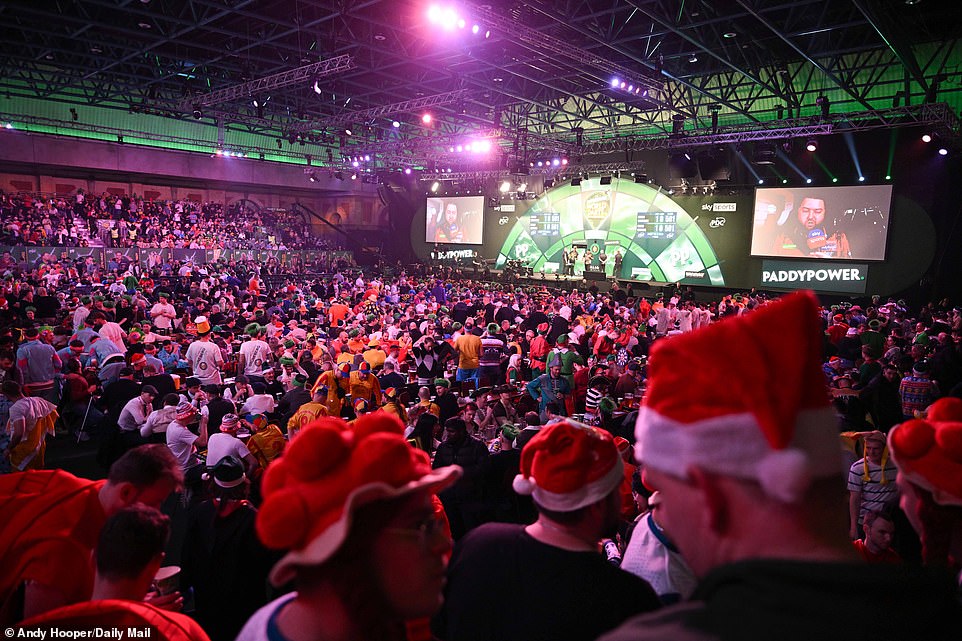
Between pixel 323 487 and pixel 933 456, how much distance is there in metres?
1.76

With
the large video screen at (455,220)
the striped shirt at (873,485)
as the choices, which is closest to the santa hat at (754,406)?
the striped shirt at (873,485)

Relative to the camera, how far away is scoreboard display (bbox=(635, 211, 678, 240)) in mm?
21266

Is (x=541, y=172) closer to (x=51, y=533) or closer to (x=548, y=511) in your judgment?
(x=548, y=511)

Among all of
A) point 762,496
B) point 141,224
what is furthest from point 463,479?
point 141,224

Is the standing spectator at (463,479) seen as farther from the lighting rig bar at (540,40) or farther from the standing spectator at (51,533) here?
the lighting rig bar at (540,40)

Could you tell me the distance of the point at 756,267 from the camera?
19.4m

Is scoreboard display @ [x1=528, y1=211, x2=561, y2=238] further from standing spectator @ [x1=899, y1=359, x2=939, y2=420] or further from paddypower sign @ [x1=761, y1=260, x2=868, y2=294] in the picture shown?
standing spectator @ [x1=899, y1=359, x2=939, y2=420]

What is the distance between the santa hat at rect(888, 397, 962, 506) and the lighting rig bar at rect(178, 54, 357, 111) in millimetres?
13324

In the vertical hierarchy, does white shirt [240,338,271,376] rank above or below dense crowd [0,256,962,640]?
below

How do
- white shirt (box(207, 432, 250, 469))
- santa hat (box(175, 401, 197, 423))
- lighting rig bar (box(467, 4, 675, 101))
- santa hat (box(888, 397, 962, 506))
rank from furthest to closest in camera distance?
1. lighting rig bar (box(467, 4, 675, 101))
2. santa hat (box(175, 401, 197, 423))
3. white shirt (box(207, 432, 250, 469))
4. santa hat (box(888, 397, 962, 506))

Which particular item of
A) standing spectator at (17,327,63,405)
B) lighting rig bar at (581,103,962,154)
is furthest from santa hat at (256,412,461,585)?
lighting rig bar at (581,103,962,154)

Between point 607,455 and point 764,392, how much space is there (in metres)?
1.15

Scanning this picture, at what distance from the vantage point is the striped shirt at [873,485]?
394 centimetres

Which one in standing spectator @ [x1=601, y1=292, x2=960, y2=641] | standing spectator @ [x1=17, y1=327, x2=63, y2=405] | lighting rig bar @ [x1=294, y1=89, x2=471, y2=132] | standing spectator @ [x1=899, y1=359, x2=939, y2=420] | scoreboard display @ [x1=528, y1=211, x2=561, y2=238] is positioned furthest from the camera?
scoreboard display @ [x1=528, y1=211, x2=561, y2=238]
